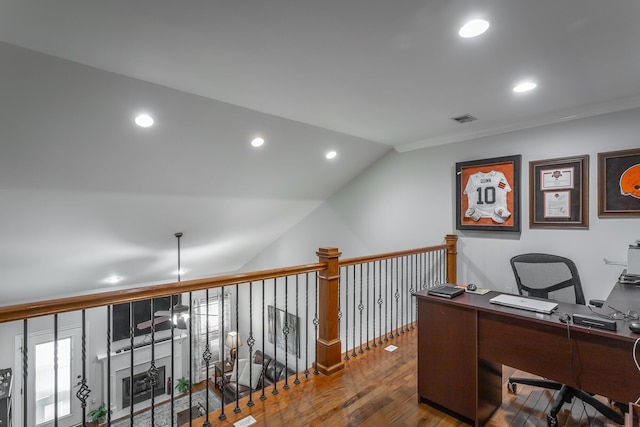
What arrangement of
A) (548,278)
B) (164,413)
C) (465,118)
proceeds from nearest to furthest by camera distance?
(548,278) → (465,118) → (164,413)

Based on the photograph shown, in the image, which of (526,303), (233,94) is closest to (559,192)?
(526,303)

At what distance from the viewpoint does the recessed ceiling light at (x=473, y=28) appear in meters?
1.79

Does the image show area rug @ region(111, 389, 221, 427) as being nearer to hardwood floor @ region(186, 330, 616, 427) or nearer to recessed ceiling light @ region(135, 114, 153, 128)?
hardwood floor @ region(186, 330, 616, 427)

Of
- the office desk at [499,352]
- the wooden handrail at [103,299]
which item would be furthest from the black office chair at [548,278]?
the wooden handrail at [103,299]

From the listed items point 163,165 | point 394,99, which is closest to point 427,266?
point 394,99

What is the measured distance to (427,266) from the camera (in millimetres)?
4418

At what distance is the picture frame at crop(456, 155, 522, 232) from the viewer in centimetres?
369

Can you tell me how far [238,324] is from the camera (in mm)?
3391

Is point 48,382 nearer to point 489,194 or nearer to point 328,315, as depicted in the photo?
point 328,315

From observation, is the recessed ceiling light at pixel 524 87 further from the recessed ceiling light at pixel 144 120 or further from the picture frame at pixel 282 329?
the picture frame at pixel 282 329

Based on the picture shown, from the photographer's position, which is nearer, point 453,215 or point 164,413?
point 453,215

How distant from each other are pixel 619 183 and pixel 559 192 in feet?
1.55

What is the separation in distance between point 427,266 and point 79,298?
13.0 feet

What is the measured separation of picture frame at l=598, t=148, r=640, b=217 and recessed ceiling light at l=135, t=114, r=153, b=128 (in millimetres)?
4375
